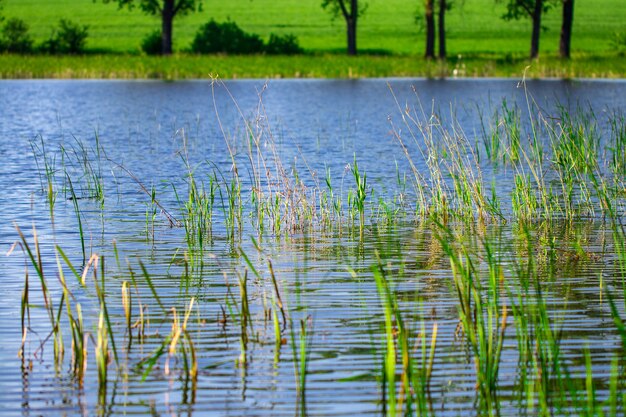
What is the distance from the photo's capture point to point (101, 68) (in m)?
47.0

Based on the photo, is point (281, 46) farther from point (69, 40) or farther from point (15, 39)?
point (15, 39)

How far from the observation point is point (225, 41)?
6209cm

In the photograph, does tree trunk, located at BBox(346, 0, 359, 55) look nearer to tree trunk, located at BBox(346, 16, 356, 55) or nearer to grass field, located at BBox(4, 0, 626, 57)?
tree trunk, located at BBox(346, 16, 356, 55)

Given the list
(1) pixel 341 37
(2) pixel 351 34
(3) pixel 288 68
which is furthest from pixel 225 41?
(1) pixel 341 37

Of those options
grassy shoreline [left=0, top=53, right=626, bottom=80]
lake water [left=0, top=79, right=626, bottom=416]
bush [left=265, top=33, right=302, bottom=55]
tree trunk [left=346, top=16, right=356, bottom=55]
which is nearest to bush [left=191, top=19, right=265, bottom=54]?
bush [left=265, top=33, right=302, bottom=55]

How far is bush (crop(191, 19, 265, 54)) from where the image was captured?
61906 millimetres

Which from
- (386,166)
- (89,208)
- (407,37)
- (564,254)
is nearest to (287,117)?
(386,166)

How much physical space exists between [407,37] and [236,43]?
18789 millimetres

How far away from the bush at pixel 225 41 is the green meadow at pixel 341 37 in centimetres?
255

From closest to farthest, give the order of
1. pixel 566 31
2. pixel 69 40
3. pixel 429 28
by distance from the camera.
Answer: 1. pixel 566 31
2. pixel 429 28
3. pixel 69 40

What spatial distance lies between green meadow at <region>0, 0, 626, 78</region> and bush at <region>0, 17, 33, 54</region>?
5093 mm

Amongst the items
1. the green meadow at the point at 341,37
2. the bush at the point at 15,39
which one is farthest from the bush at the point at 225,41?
the bush at the point at 15,39

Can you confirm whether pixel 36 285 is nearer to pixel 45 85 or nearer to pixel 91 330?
pixel 91 330

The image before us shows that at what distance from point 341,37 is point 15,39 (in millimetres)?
23642
